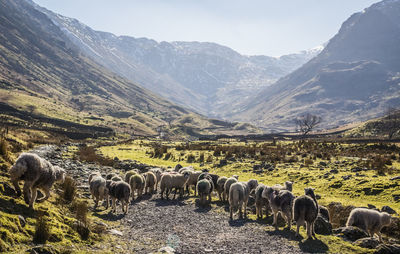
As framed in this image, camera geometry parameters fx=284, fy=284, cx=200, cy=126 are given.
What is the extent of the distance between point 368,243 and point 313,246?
275 cm

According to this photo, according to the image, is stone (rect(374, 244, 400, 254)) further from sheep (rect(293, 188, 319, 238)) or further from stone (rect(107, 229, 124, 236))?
stone (rect(107, 229, 124, 236))

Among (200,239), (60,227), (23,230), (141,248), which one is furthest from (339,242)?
(23,230)

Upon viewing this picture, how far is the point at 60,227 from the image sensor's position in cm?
1109

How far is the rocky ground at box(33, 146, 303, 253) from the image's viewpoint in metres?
13.2

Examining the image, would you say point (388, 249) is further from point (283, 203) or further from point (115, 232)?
point (115, 232)

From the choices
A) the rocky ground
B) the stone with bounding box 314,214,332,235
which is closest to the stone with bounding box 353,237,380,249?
the stone with bounding box 314,214,332,235

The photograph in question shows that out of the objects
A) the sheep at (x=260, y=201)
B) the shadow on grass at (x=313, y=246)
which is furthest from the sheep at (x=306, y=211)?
the sheep at (x=260, y=201)

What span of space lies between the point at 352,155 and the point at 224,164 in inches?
690

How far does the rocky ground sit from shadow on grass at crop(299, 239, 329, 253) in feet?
1.48

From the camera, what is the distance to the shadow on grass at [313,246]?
13516 mm

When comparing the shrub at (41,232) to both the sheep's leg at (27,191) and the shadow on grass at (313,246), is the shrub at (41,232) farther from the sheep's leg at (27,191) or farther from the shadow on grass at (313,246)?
the shadow on grass at (313,246)

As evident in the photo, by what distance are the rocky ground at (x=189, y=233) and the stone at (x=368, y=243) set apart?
328 centimetres

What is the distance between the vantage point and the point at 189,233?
51.6ft

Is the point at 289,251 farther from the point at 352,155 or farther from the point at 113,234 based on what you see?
the point at 352,155
